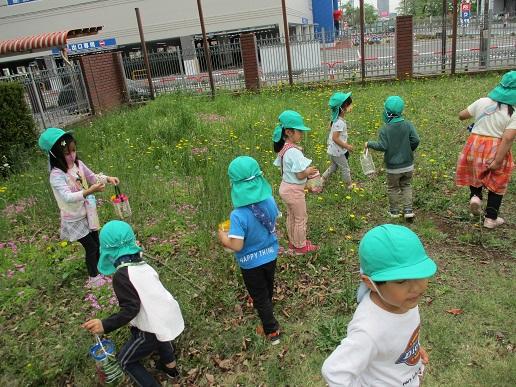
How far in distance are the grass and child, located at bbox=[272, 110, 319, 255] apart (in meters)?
0.28

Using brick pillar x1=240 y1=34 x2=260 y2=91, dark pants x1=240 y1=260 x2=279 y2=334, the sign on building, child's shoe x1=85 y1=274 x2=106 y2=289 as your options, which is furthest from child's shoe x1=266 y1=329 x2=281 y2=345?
the sign on building

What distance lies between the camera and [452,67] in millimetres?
13836

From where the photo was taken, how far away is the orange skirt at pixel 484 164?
4492mm

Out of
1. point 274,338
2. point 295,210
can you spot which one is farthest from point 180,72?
point 274,338

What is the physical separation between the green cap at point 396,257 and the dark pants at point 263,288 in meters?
1.73

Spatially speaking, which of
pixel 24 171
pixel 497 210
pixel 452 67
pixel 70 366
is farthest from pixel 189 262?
pixel 452 67

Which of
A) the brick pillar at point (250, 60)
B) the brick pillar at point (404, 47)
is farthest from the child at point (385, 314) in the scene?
the brick pillar at point (250, 60)

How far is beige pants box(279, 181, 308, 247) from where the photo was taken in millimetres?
4375

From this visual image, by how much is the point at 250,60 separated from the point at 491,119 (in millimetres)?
11824

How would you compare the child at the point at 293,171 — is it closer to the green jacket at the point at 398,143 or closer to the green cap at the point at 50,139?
the green jacket at the point at 398,143

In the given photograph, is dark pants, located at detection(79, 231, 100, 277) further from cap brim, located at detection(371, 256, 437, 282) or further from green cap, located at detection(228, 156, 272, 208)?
cap brim, located at detection(371, 256, 437, 282)

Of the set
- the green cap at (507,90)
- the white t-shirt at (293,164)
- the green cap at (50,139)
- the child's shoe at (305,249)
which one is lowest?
the child's shoe at (305,249)

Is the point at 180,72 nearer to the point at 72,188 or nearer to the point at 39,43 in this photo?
the point at 39,43

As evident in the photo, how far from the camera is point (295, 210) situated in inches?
175
